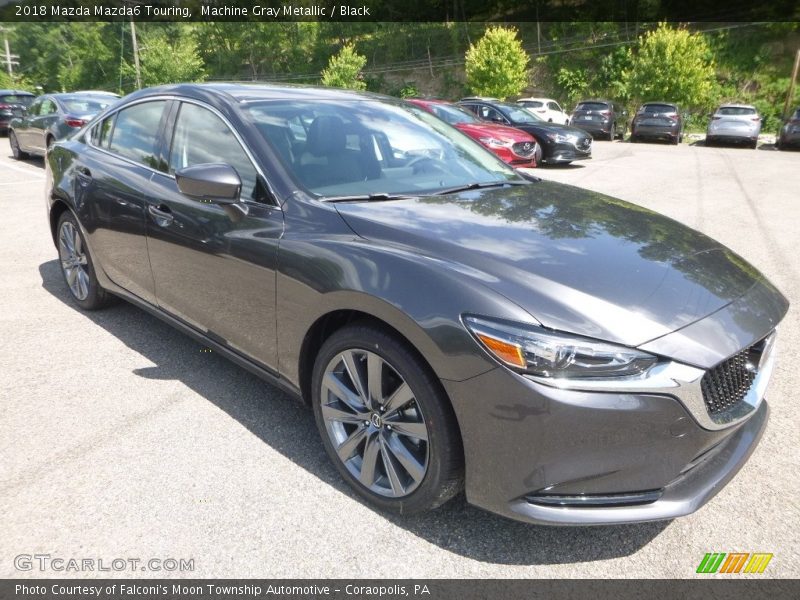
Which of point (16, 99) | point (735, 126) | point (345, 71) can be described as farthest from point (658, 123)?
point (345, 71)

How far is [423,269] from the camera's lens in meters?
2.16

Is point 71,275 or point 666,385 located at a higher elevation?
point 666,385

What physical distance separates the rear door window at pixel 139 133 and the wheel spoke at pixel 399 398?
6.89 feet

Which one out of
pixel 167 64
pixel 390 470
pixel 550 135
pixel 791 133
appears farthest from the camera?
pixel 167 64

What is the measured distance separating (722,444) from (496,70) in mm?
38673

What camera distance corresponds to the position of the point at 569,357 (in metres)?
1.88

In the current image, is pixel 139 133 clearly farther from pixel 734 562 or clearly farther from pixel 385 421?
pixel 734 562

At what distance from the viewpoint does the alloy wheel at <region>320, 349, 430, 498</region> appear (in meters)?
2.25

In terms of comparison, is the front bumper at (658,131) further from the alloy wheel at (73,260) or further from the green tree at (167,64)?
the green tree at (167,64)

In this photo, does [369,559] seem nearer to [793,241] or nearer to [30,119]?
[793,241]

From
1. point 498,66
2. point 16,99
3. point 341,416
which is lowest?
point 341,416

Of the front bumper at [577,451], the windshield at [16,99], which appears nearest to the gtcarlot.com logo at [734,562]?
the front bumper at [577,451]

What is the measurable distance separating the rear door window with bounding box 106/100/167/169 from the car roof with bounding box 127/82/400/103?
0.12 m

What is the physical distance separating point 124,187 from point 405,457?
247 centimetres
